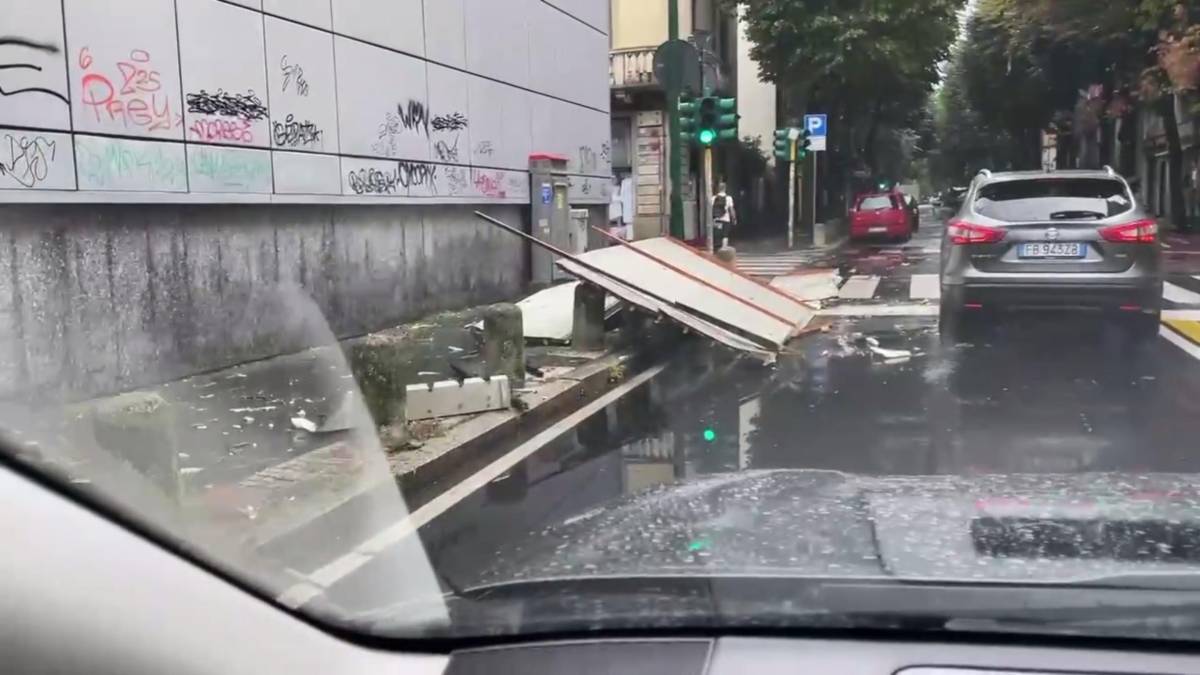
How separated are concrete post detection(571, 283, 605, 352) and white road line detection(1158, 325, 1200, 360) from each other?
17.1 feet

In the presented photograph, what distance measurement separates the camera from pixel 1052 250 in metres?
9.55

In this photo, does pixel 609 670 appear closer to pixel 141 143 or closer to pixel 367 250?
pixel 141 143

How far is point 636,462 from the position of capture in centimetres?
659

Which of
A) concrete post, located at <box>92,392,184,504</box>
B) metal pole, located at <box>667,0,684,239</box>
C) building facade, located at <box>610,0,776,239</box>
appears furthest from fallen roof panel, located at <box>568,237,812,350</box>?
building facade, located at <box>610,0,776,239</box>

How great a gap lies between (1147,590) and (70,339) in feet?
26.0

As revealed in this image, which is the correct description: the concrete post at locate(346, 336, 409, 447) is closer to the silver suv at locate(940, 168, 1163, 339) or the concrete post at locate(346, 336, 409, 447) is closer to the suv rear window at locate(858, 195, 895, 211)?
the silver suv at locate(940, 168, 1163, 339)

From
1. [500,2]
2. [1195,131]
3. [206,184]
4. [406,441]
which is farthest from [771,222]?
[406,441]

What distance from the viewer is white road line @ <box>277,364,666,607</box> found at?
2288 millimetres

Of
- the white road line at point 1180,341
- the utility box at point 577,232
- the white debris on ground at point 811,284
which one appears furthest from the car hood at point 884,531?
the utility box at point 577,232

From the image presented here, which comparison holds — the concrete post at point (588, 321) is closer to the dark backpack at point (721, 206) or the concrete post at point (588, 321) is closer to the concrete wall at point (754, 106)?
the dark backpack at point (721, 206)

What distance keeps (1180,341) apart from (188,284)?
9.01 meters

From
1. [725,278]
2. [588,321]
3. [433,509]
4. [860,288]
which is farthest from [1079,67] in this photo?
[433,509]

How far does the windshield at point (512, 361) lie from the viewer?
212 cm

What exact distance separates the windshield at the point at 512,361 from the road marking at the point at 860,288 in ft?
0.38
